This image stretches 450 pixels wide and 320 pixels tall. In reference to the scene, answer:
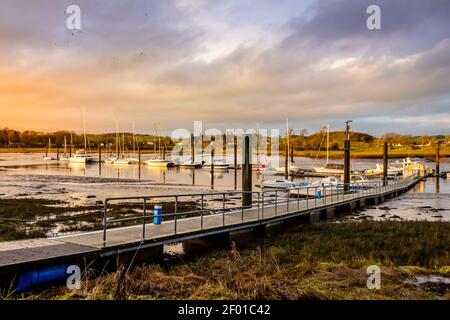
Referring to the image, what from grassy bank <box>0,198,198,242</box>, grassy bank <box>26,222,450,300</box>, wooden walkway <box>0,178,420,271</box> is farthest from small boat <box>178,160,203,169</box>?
grassy bank <box>26,222,450,300</box>

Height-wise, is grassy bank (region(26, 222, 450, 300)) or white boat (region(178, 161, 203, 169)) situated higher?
grassy bank (region(26, 222, 450, 300))

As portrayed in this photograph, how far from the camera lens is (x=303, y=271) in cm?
1012

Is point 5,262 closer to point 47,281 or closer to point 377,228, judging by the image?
point 47,281

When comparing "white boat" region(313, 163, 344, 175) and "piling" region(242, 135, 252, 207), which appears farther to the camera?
"white boat" region(313, 163, 344, 175)

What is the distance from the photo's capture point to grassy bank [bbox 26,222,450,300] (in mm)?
7484

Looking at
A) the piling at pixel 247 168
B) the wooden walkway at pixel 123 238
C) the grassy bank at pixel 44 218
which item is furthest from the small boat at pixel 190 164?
the wooden walkway at pixel 123 238

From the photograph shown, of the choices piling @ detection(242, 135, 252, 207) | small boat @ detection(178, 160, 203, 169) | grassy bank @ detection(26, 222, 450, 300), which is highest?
piling @ detection(242, 135, 252, 207)

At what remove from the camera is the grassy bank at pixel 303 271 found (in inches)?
295
